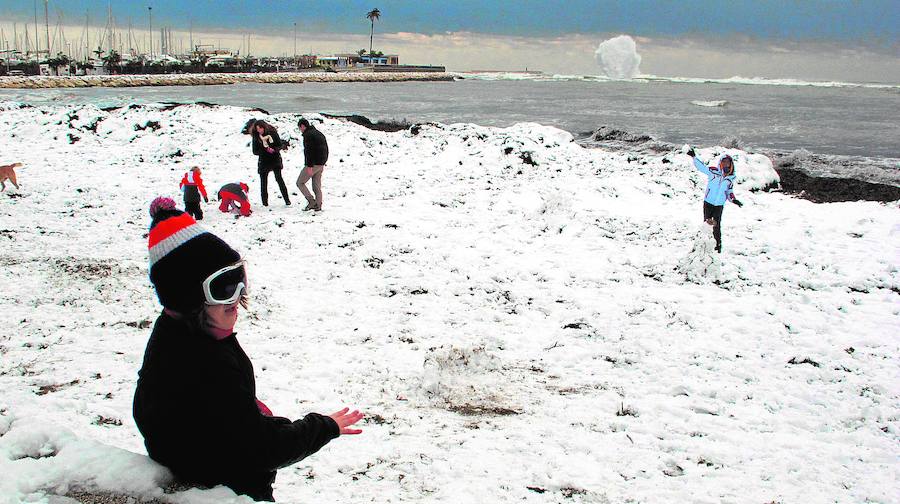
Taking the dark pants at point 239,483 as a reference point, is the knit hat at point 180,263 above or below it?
above

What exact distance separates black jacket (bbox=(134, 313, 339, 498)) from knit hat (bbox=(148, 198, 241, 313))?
0.30 ft

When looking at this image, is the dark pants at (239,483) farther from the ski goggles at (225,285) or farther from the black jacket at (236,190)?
the black jacket at (236,190)

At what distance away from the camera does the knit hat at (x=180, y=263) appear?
184 cm

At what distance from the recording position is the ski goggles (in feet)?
6.09

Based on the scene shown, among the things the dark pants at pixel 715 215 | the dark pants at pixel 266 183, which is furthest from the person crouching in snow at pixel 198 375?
the dark pants at pixel 266 183

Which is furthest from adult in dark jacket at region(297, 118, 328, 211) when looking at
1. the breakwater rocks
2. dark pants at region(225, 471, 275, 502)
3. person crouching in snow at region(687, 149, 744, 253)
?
the breakwater rocks

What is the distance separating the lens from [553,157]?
1870 cm

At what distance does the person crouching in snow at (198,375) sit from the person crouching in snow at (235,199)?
10.6m

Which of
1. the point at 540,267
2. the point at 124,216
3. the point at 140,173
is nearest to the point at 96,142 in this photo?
the point at 140,173

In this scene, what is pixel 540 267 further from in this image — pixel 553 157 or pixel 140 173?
pixel 140 173

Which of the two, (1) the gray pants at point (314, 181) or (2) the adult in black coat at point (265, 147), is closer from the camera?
(2) the adult in black coat at point (265, 147)

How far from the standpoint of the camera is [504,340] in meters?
6.96

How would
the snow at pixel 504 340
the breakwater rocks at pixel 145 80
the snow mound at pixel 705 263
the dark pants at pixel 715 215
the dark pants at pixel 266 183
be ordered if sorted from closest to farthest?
the snow at pixel 504 340
the snow mound at pixel 705 263
the dark pants at pixel 715 215
the dark pants at pixel 266 183
the breakwater rocks at pixel 145 80

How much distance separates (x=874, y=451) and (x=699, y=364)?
184 cm
